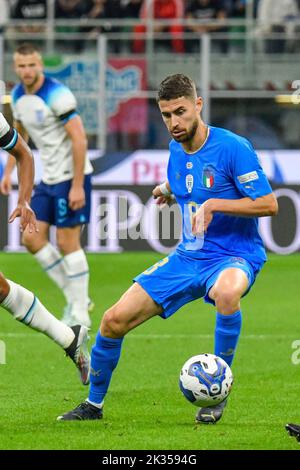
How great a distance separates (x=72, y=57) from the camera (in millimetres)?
17312

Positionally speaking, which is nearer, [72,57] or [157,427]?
[157,427]

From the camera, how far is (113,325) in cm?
646

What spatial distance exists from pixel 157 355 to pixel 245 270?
9.29ft

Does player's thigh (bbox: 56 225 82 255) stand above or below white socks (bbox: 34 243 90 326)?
above

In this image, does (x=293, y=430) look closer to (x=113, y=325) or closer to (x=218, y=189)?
(x=113, y=325)

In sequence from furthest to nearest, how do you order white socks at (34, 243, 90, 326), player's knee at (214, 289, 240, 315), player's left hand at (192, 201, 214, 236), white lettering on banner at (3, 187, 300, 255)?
white lettering on banner at (3, 187, 300, 255)
white socks at (34, 243, 90, 326)
player's knee at (214, 289, 240, 315)
player's left hand at (192, 201, 214, 236)

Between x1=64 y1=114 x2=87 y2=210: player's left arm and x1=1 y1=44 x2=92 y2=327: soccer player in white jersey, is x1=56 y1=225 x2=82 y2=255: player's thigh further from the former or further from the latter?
x1=64 y1=114 x2=87 y2=210: player's left arm

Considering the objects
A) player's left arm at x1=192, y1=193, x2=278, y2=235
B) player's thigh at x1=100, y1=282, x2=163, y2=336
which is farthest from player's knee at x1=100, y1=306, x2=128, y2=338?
player's left arm at x1=192, y1=193, x2=278, y2=235

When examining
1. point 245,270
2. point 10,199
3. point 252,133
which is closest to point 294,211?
point 252,133

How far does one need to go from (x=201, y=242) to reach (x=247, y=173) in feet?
1.67

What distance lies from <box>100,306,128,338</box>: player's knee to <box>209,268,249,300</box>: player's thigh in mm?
522

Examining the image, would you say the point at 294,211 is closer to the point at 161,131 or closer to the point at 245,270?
the point at 161,131

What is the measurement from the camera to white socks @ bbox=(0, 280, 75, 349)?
6906 millimetres

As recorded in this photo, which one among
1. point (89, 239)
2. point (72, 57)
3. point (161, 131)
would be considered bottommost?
point (89, 239)
